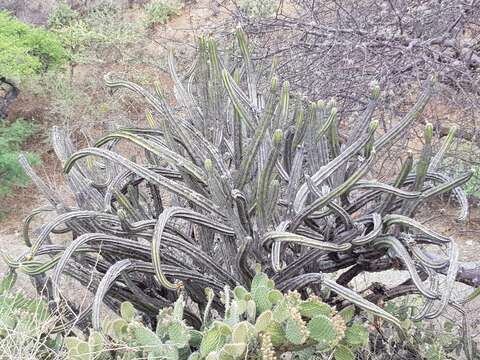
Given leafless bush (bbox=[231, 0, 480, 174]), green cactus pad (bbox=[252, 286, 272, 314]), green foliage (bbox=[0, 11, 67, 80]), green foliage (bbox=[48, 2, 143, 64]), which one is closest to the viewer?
Result: green cactus pad (bbox=[252, 286, 272, 314])

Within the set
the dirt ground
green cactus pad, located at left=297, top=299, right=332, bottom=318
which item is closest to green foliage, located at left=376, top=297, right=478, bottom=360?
green cactus pad, located at left=297, top=299, right=332, bottom=318

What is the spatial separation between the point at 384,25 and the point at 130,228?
72.2 inches

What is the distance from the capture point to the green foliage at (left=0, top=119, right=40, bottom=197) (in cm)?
680

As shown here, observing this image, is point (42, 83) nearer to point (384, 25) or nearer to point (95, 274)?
point (384, 25)

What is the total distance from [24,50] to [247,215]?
21.2 ft

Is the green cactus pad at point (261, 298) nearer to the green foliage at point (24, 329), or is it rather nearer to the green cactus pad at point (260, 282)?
the green cactus pad at point (260, 282)

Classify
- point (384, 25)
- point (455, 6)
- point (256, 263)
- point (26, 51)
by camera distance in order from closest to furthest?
point (256, 263) → point (455, 6) → point (384, 25) → point (26, 51)

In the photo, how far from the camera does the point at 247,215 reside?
178 centimetres

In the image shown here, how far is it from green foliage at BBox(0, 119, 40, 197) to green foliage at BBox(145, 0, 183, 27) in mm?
3366

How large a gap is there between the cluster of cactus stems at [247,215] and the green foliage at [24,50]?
18.3ft

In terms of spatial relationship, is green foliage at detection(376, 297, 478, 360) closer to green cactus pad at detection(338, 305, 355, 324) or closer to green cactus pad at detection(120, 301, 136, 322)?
green cactus pad at detection(338, 305, 355, 324)

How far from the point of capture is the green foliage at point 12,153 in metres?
6.80

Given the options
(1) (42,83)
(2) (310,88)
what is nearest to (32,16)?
(1) (42,83)

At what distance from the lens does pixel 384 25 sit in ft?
9.39
